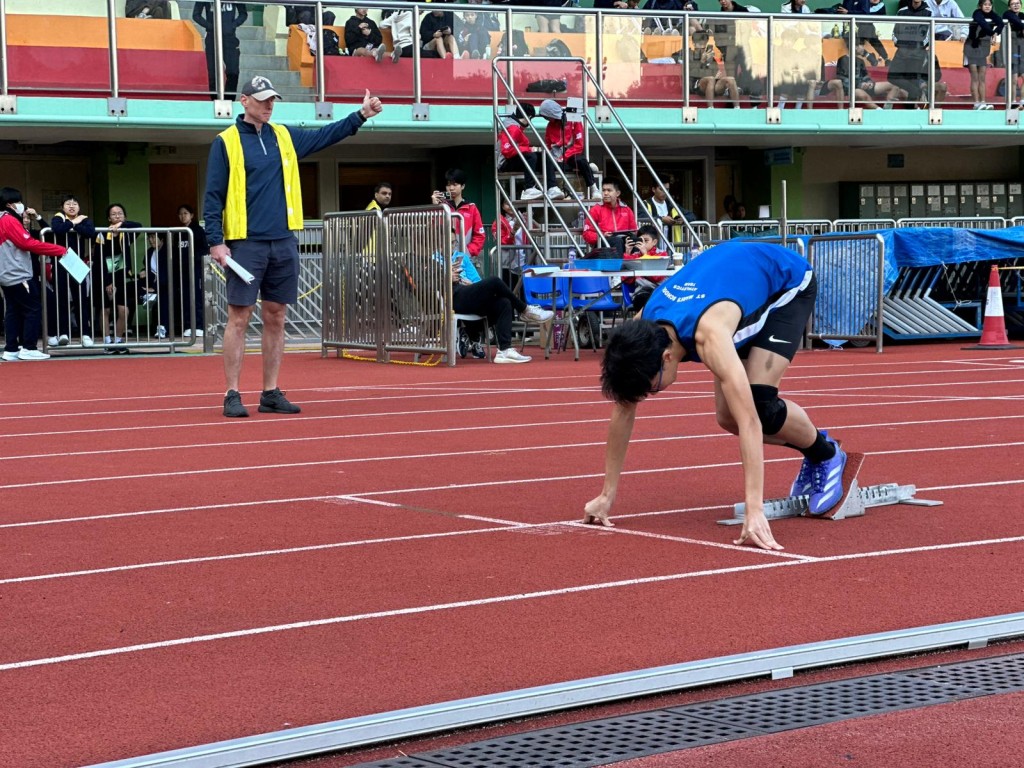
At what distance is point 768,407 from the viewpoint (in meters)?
6.66

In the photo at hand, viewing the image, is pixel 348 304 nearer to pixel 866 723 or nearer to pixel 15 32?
pixel 15 32

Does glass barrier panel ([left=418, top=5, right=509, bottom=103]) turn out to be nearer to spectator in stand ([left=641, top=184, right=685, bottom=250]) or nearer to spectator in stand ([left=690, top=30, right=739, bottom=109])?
spectator in stand ([left=641, top=184, right=685, bottom=250])

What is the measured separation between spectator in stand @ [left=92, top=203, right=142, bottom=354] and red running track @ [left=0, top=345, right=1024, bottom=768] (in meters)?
7.51

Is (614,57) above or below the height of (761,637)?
above

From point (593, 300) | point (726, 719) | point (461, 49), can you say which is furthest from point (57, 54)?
point (726, 719)

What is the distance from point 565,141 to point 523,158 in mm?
857

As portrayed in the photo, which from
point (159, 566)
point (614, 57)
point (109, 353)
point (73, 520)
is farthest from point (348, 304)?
point (159, 566)

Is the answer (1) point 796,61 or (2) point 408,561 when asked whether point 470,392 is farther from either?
(1) point 796,61

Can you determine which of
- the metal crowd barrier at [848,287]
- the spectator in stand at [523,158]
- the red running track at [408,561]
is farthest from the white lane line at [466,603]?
the spectator in stand at [523,158]

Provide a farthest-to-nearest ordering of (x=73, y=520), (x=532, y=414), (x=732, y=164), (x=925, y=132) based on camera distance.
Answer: (x=732, y=164) < (x=925, y=132) < (x=532, y=414) < (x=73, y=520)

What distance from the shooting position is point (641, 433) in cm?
1037

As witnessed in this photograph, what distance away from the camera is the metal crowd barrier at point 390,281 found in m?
16.5

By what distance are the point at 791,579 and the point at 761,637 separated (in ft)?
2.79

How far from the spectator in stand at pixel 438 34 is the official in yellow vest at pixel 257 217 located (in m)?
11.1
